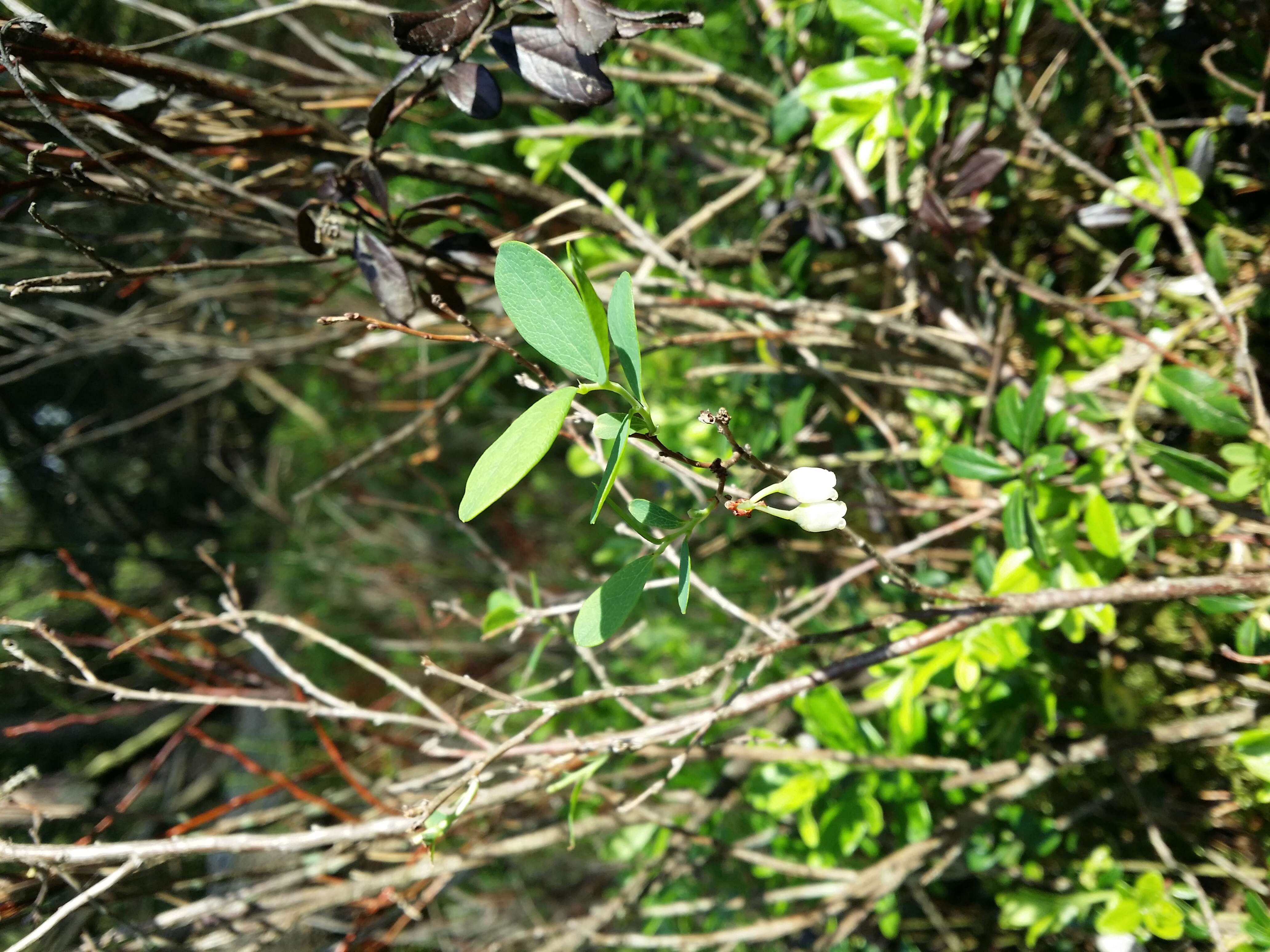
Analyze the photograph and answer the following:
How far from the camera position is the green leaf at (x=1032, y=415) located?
86 centimetres

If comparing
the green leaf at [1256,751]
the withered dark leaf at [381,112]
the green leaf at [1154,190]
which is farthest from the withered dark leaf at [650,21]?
the green leaf at [1256,751]

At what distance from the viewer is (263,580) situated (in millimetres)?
4082

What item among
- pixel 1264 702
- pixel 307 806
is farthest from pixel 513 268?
pixel 307 806

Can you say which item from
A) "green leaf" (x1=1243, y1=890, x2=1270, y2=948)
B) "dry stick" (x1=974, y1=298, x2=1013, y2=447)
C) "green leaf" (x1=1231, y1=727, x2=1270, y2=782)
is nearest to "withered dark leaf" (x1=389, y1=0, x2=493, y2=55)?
"dry stick" (x1=974, y1=298, x2=1013, y2=447)

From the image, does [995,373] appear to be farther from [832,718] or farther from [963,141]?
[832,718]

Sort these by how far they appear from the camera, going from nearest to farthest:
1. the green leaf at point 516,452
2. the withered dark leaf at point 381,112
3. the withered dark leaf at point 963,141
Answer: the green leaf at point 516,452
the withered dark leaf at point 381,112
the withered dark leaf at point 963,141

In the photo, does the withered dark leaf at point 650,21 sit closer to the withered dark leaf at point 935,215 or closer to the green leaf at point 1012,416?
the withered dark leaf at point 935,215

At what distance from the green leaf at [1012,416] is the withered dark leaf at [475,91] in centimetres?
67

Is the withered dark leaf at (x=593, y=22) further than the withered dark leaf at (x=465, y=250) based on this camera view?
No

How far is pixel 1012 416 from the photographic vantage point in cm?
90

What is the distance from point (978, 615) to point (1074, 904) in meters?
0.61

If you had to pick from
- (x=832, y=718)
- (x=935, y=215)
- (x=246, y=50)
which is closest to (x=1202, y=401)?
(x=935, y=215)

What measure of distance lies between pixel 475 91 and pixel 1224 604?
976 mm

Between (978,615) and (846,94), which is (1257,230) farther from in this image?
(978,615)
